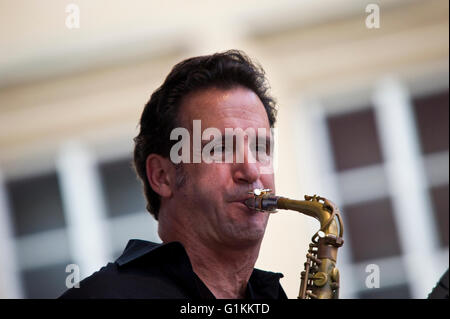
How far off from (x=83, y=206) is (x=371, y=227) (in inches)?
82.3

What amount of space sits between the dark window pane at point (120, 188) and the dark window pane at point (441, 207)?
6.81 feet

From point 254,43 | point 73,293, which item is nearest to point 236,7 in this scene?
point 254,43

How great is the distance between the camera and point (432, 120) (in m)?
5.33

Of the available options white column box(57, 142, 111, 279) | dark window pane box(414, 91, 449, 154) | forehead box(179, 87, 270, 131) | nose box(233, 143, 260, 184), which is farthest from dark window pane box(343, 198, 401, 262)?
nose box(233, 143, 260, 184)

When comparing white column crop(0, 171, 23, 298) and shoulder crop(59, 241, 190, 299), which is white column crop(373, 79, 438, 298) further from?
shoulder crop(59, 241, 190, 299)

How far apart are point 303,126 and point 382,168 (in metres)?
0.64

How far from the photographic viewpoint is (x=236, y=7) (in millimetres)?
5148

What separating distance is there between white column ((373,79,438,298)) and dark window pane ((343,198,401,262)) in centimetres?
4

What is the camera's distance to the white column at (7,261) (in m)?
5.37

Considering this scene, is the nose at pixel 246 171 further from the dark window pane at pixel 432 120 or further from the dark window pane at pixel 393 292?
the dark window pane at pixel 432 120

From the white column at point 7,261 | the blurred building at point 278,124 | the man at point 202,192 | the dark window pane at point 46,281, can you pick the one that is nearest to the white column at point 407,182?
the blurred building at point 278,124

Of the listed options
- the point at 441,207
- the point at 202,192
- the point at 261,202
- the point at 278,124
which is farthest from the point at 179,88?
the point at 441,207

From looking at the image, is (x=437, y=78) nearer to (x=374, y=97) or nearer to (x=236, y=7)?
(x=374, y=97)
